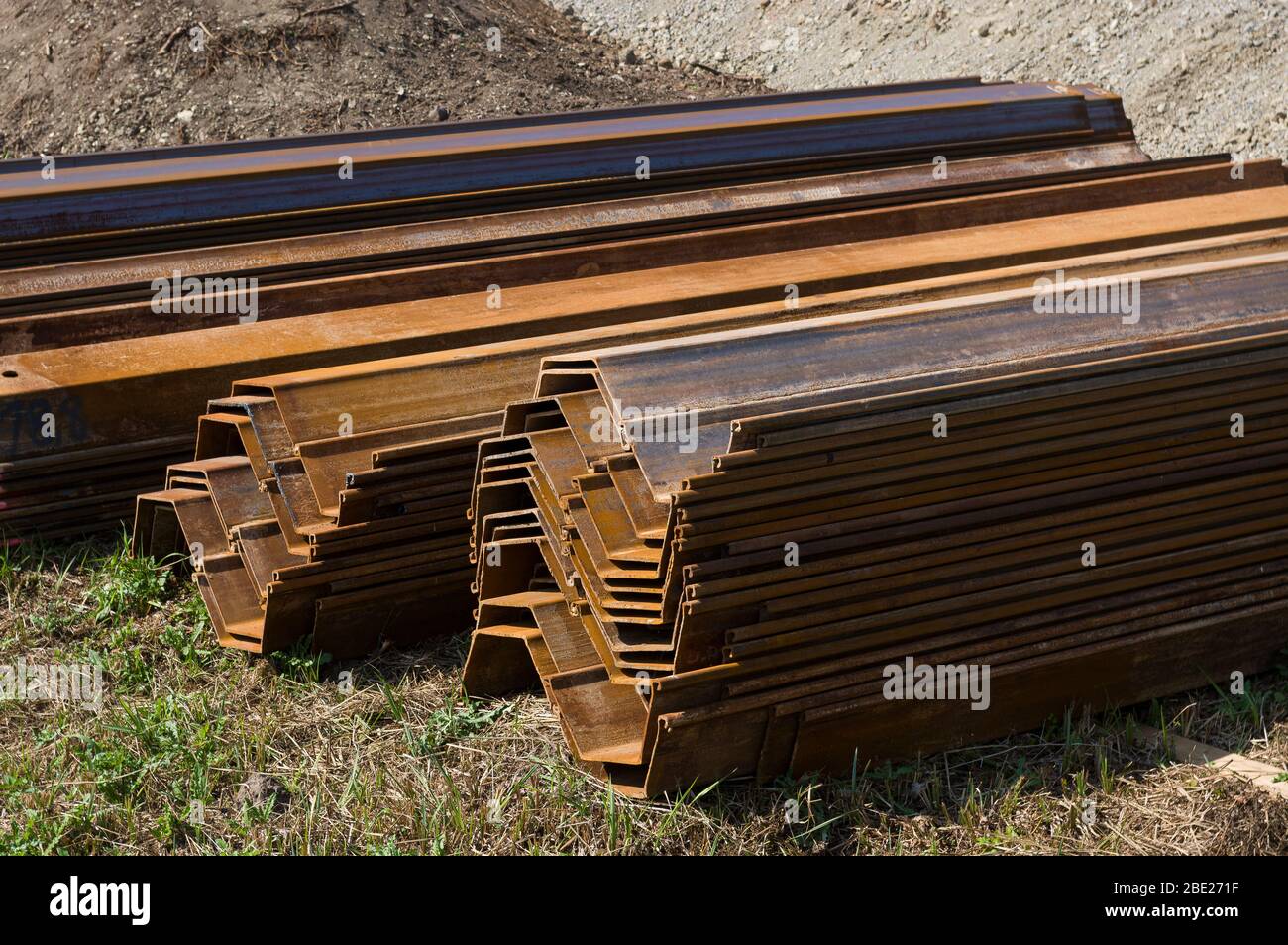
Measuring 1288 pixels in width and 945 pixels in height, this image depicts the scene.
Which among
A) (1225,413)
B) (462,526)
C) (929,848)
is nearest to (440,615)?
(462,526)

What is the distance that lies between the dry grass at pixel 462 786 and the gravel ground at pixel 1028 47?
240 inches

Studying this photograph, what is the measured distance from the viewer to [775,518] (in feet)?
11.2

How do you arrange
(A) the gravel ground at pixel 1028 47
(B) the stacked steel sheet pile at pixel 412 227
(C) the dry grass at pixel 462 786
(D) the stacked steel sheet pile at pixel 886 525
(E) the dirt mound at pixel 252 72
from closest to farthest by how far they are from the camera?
(D) the stacked steel sheet pile at pixel 886 525
(C) the dry grass at pixel 462 786
(B) the stacked steel sheet pile at pixel 412 227
(A) the gravel ground at pixel 1028 47
(E) the dirt mound at pixel 252 72

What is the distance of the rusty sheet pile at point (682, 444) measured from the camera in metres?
3.51

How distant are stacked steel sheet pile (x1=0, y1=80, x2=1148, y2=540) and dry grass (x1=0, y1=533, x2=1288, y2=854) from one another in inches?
37.3

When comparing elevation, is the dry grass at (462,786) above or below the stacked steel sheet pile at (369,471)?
below

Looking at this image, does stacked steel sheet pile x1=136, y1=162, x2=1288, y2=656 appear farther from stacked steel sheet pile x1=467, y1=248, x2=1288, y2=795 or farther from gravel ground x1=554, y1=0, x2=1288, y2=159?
gravel ground x1=554, y1=0, x2=1288, y2=159

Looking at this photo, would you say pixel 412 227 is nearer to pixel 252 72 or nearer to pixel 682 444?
pixel 682 444

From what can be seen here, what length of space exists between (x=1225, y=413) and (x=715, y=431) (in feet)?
5.15

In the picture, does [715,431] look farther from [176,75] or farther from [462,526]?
[176,75]

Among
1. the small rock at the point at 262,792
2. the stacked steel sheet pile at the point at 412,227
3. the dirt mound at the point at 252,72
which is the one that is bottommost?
the small rock at the point at 262,792

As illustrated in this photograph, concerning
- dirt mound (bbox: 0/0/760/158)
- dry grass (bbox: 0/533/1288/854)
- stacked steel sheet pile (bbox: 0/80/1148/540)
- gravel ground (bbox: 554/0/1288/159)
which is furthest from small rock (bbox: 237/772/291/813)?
gravel ground (bbox: 554/0/1288/159)

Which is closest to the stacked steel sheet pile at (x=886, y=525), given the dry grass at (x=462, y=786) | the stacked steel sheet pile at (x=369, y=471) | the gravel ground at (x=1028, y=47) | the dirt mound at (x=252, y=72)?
the dry grass at (x=462, y=786)

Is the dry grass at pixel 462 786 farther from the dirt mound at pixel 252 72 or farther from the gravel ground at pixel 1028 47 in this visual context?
the dirt mound at pixel 252 72
